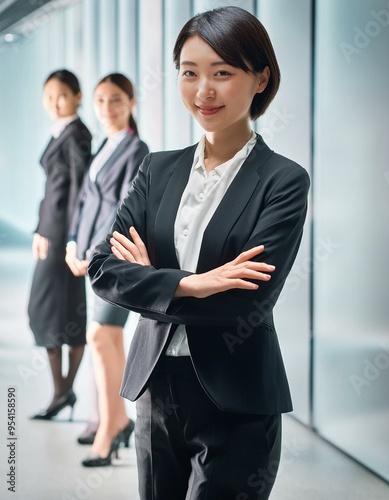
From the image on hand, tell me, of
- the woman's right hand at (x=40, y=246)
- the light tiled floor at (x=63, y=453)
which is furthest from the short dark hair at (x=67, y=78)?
the light tiled floor at (x=63, y=453)

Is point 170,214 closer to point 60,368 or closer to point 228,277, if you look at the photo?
point 228,277

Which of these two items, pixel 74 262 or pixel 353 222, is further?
pixel 74 262

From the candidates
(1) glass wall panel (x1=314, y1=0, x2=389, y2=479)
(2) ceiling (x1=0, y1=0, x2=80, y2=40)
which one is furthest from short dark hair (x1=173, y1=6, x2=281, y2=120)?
(2) ceiling (x1=0, y1=0, x2=80, y2=40)

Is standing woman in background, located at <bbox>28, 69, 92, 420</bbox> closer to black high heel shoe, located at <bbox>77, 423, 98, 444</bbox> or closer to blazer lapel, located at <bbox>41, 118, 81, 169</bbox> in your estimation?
blazer lapel, located at <bbox>41, 118, 81, 169</bbox>

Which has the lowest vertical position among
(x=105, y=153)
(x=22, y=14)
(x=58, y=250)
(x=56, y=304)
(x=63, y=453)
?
(x=63, y=453)

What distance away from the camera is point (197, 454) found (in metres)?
1.74

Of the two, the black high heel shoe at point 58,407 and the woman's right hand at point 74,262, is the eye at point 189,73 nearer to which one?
the woman's right hand at point 74,262

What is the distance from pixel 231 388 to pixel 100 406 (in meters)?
2.00

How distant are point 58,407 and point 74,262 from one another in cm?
69

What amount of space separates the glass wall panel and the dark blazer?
1.63 metres

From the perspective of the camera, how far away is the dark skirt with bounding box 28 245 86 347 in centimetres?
378

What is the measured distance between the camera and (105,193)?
3506 mm

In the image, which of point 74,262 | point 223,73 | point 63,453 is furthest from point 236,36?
point 63,453

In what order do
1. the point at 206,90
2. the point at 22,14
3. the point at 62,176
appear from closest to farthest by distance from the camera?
1. the point at 206,90
2. the point at 62,176
3. the point at 22,14
